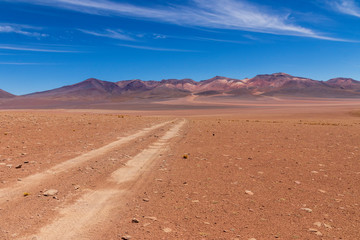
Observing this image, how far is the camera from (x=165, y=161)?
10922mm

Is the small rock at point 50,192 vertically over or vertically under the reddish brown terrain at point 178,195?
over

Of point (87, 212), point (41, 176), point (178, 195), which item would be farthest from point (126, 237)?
point (41, 176)

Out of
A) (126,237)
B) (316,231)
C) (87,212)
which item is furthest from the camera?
(87,212)

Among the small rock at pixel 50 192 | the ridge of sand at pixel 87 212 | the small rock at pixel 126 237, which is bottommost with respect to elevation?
the small rock at pixel 126 237

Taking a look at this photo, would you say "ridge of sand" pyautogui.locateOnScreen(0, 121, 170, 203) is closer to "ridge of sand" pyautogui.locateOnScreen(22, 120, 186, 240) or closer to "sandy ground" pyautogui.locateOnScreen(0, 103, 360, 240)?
"sandy ground" pyautogui.locateOnScreen(0, 103, 360, 240)

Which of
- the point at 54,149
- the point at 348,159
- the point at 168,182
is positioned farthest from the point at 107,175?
the point at 348,159

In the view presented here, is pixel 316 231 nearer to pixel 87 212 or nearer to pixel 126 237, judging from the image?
pixel 126 237

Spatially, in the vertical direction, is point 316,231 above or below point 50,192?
below

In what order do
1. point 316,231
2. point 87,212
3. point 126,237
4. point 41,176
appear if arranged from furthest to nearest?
1. point 41,176
2. point 87,212
3. point 316,231
4. point 126,237

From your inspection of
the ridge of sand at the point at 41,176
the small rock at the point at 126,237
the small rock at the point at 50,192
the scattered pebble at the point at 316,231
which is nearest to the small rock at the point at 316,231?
the scattered pebble at the point at 316,231

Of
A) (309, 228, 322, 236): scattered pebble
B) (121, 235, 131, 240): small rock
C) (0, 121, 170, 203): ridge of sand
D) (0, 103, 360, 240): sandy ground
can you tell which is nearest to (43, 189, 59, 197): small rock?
(0, 103, 360, 240): sandy ground

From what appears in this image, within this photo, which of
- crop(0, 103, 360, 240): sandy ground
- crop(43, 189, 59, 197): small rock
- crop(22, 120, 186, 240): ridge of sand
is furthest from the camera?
crop(43, 189, 59, 197): small rock

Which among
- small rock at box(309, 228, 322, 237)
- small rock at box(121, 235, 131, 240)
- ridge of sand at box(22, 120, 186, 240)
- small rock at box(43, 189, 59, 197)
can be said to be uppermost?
small rock at box(43, 189, 59, 197)

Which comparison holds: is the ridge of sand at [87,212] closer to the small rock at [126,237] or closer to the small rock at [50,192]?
the small rock at [126,237]
